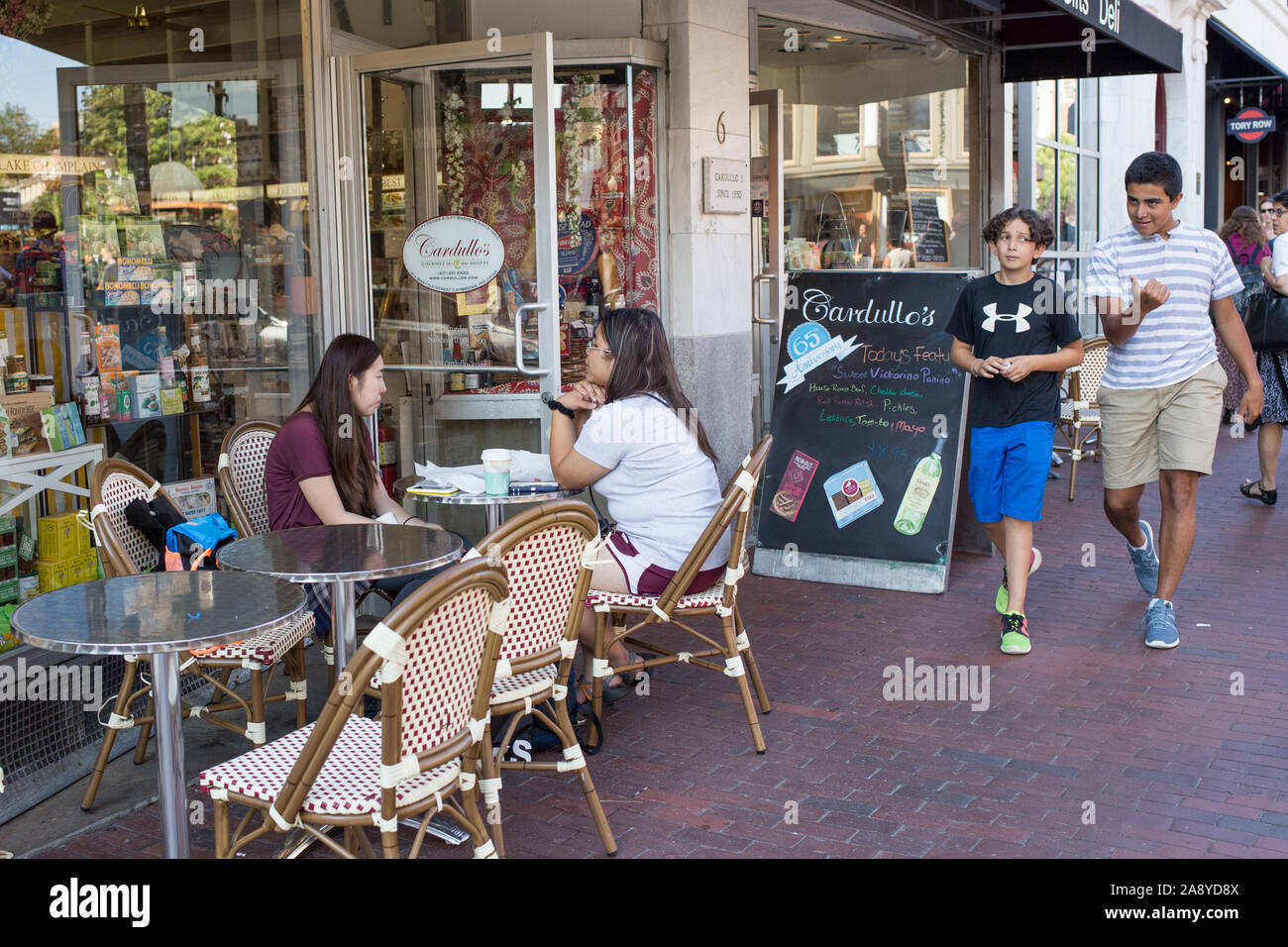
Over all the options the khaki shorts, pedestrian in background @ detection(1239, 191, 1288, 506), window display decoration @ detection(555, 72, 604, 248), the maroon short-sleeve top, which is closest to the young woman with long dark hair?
the maroon short-sleeve top

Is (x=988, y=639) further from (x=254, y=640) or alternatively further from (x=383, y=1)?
(x=383, y=1)

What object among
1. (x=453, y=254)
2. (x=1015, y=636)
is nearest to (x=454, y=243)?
(x=453, y=254)

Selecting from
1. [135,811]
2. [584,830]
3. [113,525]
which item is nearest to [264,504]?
[113,525]

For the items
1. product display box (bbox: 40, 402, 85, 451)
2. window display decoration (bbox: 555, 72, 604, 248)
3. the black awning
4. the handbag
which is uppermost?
the black awning

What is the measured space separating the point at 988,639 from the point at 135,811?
3607 millimetres

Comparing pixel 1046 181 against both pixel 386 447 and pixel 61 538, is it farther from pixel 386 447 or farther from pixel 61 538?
pixel 61 538

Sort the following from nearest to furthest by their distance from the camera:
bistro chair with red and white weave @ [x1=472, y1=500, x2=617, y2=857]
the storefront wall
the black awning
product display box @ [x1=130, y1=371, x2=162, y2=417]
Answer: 1. bistro chair with red and white weave @ [x1=472, y1=500, x2=617, y2=857]
2. product display box @ [x1=130, y1=371, x2=162, y2=417]
3. the black awning
4. the storefront wall

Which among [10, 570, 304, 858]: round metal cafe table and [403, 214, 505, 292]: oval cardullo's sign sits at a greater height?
[403, 214, 505, 292]: oval cardullo's sign

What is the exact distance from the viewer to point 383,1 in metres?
6.39

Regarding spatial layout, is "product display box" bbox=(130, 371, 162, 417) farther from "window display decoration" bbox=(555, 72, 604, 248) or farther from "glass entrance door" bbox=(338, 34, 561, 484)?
"window display decoration" bbox=(555, 72, 604, 248)

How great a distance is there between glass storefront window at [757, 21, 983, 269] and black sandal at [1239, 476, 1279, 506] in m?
3.45

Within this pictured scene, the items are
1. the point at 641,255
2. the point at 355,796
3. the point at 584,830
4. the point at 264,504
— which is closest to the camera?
the point at 355,796

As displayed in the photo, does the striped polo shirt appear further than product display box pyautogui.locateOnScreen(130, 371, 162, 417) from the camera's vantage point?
Yes

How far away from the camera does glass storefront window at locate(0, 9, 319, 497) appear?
193 inches
